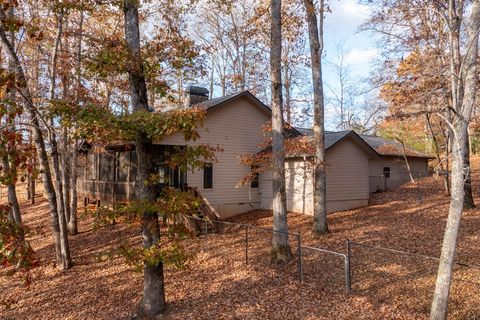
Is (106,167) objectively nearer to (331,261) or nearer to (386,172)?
A: (331,261)

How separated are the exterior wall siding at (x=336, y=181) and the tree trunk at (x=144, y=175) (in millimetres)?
10032

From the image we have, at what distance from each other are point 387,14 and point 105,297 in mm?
13189

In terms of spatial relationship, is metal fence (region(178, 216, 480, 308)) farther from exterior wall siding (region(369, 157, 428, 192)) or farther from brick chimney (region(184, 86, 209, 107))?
exterior wall siding (region(369, 157, 428, 192))

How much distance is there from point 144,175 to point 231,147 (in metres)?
10.5

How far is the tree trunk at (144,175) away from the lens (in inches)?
263

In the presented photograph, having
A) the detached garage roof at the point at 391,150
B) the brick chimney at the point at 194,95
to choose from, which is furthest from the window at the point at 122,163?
the detached garage roof at the point at 391,150

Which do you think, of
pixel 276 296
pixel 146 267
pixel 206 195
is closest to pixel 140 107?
pixel 146 267

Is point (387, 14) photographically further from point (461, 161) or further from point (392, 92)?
point (461, 161)

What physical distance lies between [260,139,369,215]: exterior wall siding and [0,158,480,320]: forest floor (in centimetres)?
261

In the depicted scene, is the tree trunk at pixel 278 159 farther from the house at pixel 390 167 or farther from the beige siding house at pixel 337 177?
the house at pixel 390 167

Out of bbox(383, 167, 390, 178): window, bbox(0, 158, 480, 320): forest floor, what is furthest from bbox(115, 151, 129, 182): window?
bbox(383, 167, 390, 178): window

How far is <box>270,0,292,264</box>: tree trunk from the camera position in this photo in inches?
371

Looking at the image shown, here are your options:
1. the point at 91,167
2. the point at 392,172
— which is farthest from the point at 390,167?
the point at 91,167

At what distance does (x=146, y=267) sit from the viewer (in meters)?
7.02
